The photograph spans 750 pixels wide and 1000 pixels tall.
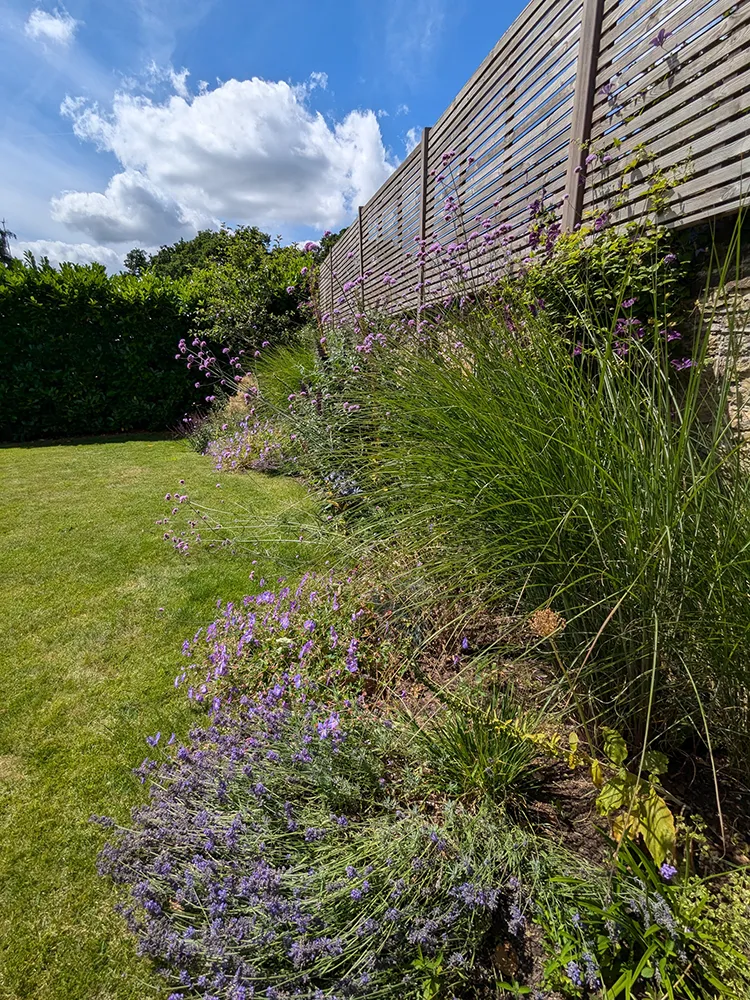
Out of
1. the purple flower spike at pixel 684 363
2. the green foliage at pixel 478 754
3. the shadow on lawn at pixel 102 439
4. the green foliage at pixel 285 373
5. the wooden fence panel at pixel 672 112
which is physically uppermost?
the wooden fence panel at pixel 672 112

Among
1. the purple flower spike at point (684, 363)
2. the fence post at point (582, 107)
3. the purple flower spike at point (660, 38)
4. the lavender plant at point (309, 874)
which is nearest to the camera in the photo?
the lavender plant at point (309, 874)

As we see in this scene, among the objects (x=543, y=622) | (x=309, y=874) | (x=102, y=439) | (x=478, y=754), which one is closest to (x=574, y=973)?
(x=478, y=754)

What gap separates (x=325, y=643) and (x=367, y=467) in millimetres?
857

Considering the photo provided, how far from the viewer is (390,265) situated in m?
7.32

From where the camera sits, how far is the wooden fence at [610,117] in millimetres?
2350

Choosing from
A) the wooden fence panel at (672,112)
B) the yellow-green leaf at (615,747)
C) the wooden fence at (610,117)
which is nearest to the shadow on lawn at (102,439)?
the wooden fence at (610,117)

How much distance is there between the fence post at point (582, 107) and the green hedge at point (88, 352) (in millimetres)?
7843

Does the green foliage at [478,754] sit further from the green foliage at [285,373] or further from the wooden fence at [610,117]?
the green foliage at [285,373]

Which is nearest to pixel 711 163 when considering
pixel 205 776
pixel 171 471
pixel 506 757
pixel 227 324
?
pixel 506 757

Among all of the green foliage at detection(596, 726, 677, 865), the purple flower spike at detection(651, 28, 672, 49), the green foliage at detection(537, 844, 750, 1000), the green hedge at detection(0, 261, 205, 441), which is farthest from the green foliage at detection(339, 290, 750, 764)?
the green hedge at detection(0, 261, 205, 441)

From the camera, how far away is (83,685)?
99.0 inches

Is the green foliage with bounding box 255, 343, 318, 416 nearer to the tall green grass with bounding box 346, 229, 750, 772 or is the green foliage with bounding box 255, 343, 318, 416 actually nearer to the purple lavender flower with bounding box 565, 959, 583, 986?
the tall green grass with bounding box 346, 229, 750, 772

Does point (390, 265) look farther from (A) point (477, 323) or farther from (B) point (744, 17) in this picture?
(A) point (477, 323)

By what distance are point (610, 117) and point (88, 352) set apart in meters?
8.73
